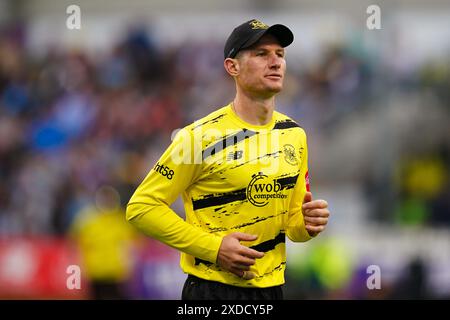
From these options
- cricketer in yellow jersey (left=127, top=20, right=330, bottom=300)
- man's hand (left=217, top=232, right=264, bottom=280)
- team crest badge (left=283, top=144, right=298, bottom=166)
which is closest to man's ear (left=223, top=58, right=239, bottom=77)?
cricketer in yellow jersey (left=127, top=20, right=330, bottom=300)

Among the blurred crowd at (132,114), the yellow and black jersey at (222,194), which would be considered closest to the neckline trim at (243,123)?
the yellow and black jersey at (222,194)

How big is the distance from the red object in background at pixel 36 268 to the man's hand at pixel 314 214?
807 cm

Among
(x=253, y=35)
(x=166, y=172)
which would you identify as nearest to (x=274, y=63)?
(x=253, y=35)

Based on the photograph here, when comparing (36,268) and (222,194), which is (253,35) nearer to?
(222,194)

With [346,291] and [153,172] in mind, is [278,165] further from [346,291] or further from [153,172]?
[346,291]

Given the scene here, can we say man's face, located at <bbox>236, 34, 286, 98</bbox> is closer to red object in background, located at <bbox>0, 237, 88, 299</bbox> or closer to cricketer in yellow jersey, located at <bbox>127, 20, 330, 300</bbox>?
cricketer in yellow jersey, located at <bbox>127, 20, 330, 300</bbox>

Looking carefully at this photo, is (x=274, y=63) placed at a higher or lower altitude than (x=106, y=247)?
higher

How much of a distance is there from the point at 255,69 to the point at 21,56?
1234cm

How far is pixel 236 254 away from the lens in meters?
5.66

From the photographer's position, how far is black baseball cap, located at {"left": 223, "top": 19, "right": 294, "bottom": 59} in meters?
5.81

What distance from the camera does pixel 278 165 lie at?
5.93 metres

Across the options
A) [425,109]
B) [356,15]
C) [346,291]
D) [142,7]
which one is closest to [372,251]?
[346,291]

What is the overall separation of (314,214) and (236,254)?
547 mm

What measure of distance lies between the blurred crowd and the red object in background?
1.07ft
